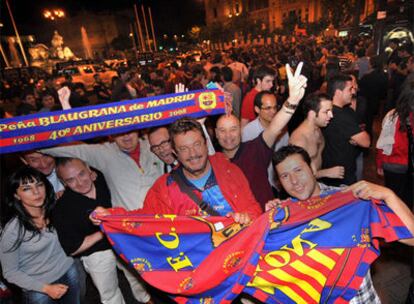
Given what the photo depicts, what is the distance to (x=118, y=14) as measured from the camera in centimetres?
6938

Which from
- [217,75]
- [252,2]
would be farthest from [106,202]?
[252,2]

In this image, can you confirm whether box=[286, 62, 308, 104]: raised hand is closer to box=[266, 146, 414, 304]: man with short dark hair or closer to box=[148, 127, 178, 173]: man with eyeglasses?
box=[266, 146, 414, 304]: man with short dark hair

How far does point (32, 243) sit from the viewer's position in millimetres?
2674

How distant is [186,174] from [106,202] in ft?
3.28

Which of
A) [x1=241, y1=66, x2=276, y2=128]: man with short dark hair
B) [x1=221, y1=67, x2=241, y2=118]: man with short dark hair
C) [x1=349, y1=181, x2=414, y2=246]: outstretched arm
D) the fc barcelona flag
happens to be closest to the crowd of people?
[x1=349, y1=181, x2=414, y2=246]: outstretched arm

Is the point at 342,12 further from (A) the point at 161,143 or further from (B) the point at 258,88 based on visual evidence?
(A) the point at 161,143

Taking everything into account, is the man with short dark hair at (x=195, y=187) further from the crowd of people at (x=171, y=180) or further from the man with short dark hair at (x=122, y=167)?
the man with short dark hair at (x=122, y=167)

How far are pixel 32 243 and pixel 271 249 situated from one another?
212cm

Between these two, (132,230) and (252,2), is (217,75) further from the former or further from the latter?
(252,2)

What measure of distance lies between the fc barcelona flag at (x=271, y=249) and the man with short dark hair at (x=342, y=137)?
172 centimetres

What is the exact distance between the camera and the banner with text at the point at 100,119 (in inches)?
104

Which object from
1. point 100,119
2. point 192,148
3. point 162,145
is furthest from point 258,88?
point 100,119

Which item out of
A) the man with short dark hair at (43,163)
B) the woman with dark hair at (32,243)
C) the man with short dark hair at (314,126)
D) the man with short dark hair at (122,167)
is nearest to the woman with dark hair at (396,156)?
the man with short dark hair at (314,126)

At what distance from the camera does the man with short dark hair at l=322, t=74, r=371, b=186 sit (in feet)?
12.3
